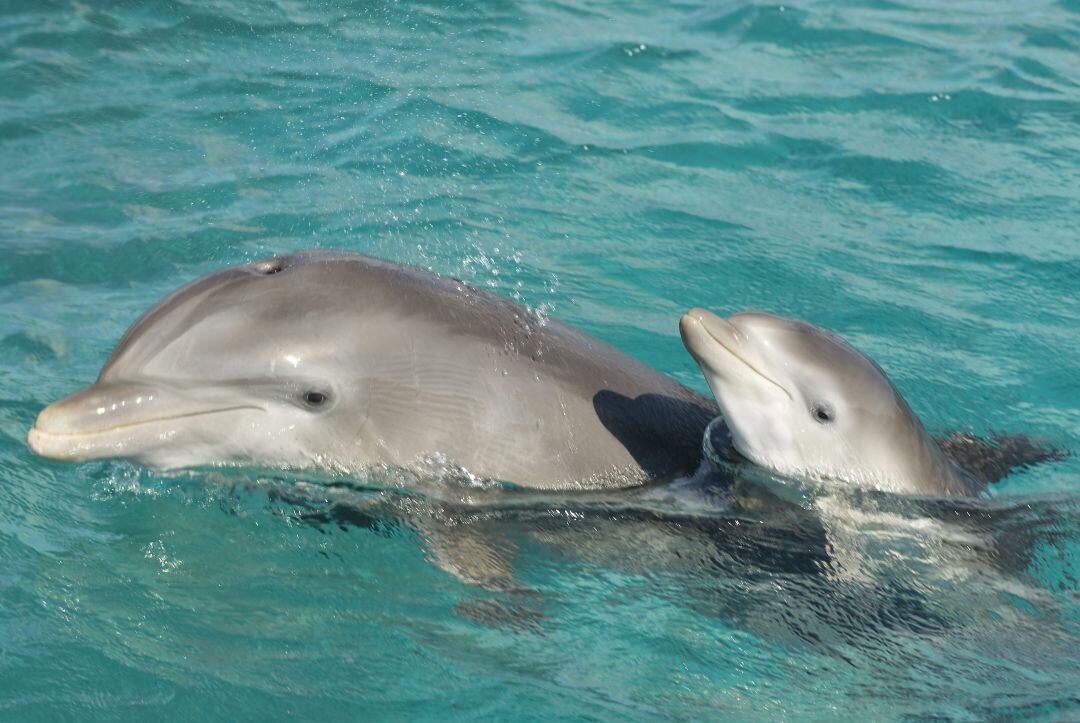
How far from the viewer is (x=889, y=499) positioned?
Result: 6.38 m

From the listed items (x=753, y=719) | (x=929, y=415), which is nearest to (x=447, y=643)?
(x=753, y=719)

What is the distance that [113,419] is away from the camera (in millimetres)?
5629

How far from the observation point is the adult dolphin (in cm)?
630

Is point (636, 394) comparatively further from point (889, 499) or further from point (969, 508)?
point (969, 508)

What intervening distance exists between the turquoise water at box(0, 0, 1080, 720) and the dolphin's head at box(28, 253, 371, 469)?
1.13 ft

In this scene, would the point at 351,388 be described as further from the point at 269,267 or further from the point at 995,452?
the point at 995,452

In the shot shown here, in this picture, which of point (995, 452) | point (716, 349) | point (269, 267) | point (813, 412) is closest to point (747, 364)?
point (716, 349)

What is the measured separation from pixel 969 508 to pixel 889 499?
1.40ft

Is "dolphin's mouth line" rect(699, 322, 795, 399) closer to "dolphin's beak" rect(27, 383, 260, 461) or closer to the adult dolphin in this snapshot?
the adult dolphin

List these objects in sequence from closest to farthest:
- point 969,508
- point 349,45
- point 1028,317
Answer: point 969,508 → point 1028,317 → point 349,45

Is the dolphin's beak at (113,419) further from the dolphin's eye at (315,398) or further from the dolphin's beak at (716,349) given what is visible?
the dolphin's beak at (716,349)

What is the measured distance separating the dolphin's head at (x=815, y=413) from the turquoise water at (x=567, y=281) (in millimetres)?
232

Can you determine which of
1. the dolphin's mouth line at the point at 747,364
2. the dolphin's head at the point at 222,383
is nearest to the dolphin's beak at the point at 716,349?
the dolphin's mouth line at the point at 747,364

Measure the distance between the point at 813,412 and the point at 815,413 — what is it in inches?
0.4
